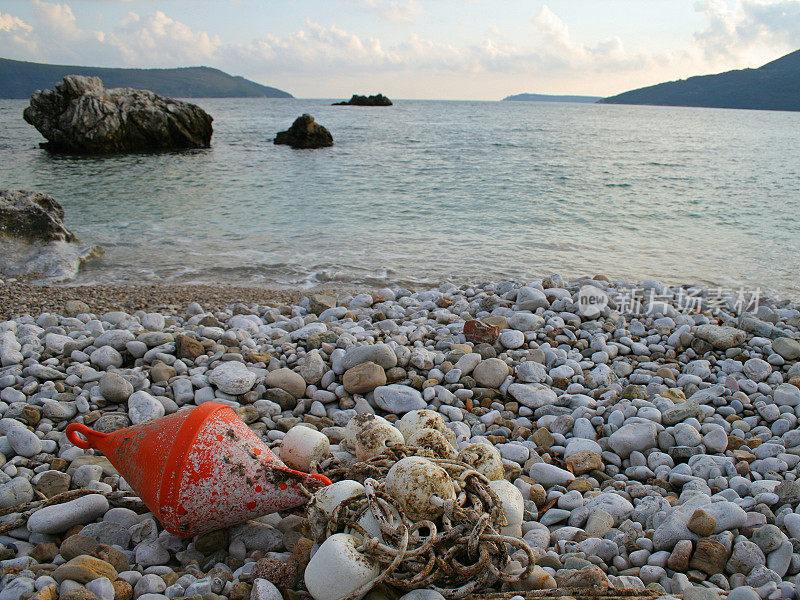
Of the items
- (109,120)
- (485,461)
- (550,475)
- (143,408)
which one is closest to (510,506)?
(485,461)

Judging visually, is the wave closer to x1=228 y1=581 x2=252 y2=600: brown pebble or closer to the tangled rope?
x1=228 y1=581 x2=252 y2=600: brown pebble

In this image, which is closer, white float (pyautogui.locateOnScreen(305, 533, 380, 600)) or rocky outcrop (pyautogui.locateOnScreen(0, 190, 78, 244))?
white float (pyautogui.locateOnScreen(305, 533, 380, 600))

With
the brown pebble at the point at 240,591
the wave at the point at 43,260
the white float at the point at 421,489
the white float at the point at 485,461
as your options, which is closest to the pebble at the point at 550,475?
the white float at the point at 485,461

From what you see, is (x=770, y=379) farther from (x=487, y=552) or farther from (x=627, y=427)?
→ (x=487, y=552)

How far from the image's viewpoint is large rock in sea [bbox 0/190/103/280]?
24.1 feet

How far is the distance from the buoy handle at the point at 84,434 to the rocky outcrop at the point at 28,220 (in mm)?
6786

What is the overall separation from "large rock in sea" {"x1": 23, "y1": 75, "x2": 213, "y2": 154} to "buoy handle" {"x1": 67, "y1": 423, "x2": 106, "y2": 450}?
95.4 feet

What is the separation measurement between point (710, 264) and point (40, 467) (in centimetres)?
889

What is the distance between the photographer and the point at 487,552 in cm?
194

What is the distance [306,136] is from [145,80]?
130488mm

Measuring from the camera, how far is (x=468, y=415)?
346cm

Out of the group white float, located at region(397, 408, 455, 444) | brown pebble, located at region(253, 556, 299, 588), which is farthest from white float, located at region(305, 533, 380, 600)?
white float, located at region(397, 408, 455, 444)

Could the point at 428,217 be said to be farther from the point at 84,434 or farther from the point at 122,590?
the point at 122,590

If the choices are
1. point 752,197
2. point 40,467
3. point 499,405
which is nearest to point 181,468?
point 40,467
